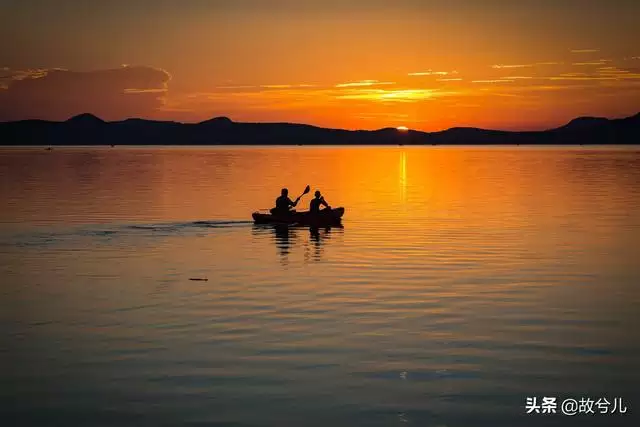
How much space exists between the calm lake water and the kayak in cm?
92

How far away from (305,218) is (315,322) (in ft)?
73.2

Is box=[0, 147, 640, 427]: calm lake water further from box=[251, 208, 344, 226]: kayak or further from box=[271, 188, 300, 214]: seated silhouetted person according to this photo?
box=[271, 188, 300, 214]: seated silhouetted person

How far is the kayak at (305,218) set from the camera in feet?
132

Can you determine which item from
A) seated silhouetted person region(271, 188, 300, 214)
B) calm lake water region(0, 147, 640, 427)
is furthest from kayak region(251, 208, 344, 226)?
calm lake water region(0, 147, 640, 427)

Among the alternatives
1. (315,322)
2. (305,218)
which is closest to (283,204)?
(305,218)

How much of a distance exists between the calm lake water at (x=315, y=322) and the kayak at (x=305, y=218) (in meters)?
0.92

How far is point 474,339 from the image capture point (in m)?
17.0

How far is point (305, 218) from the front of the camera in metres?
40.8

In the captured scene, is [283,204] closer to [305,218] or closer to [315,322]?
[305,218]

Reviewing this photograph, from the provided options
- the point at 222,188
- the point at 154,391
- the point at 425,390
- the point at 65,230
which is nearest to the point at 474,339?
the point at 425,390

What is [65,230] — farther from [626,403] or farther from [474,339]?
[626,403]

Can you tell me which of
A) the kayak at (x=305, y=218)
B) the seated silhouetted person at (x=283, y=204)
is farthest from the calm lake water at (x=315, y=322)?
the seated silhouetted person at (x=283, y=204)

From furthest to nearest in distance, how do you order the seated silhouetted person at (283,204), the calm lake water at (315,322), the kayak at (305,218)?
the seated silhouetted person at (283,204) < the kayak at (305,218) < the calm lake water at (315,322)

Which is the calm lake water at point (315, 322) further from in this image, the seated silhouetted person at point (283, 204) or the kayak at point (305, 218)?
the seated silhouetted person at point (283, 204)
